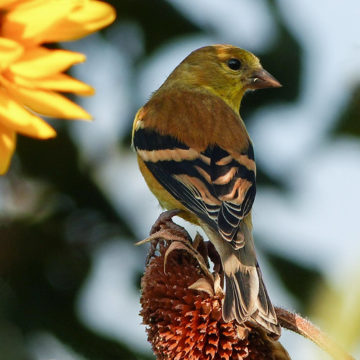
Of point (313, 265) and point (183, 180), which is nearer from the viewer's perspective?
point (313, 265)

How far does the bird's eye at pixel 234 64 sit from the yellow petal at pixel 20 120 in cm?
293

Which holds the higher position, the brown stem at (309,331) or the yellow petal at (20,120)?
the yellow petal at (20,120)

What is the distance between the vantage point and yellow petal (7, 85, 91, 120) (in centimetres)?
87

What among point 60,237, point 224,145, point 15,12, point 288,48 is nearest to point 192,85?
point 224,145

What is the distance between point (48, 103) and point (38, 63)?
0.05 meters

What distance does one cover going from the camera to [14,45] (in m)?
0.91

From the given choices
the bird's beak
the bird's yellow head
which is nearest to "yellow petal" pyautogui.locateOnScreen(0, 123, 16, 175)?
the bird's beak

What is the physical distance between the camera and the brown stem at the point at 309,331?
956 millimetres

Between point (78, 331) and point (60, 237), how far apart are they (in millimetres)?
352

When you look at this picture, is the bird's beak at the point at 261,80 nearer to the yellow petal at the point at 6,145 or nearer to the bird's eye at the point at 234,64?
the bird's eye at the point at 234,64

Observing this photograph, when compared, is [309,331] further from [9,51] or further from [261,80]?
[261,80]

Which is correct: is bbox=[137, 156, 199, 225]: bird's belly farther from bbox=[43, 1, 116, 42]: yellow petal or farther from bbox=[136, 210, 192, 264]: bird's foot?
bbox=[43, 1, 116, 42]: yellow petal

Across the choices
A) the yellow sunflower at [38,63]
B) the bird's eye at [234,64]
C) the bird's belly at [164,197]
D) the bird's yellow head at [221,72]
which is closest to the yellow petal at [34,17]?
the yellow sunflower at [38,63]

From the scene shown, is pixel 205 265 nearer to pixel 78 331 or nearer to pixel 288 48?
pixel 78 331
